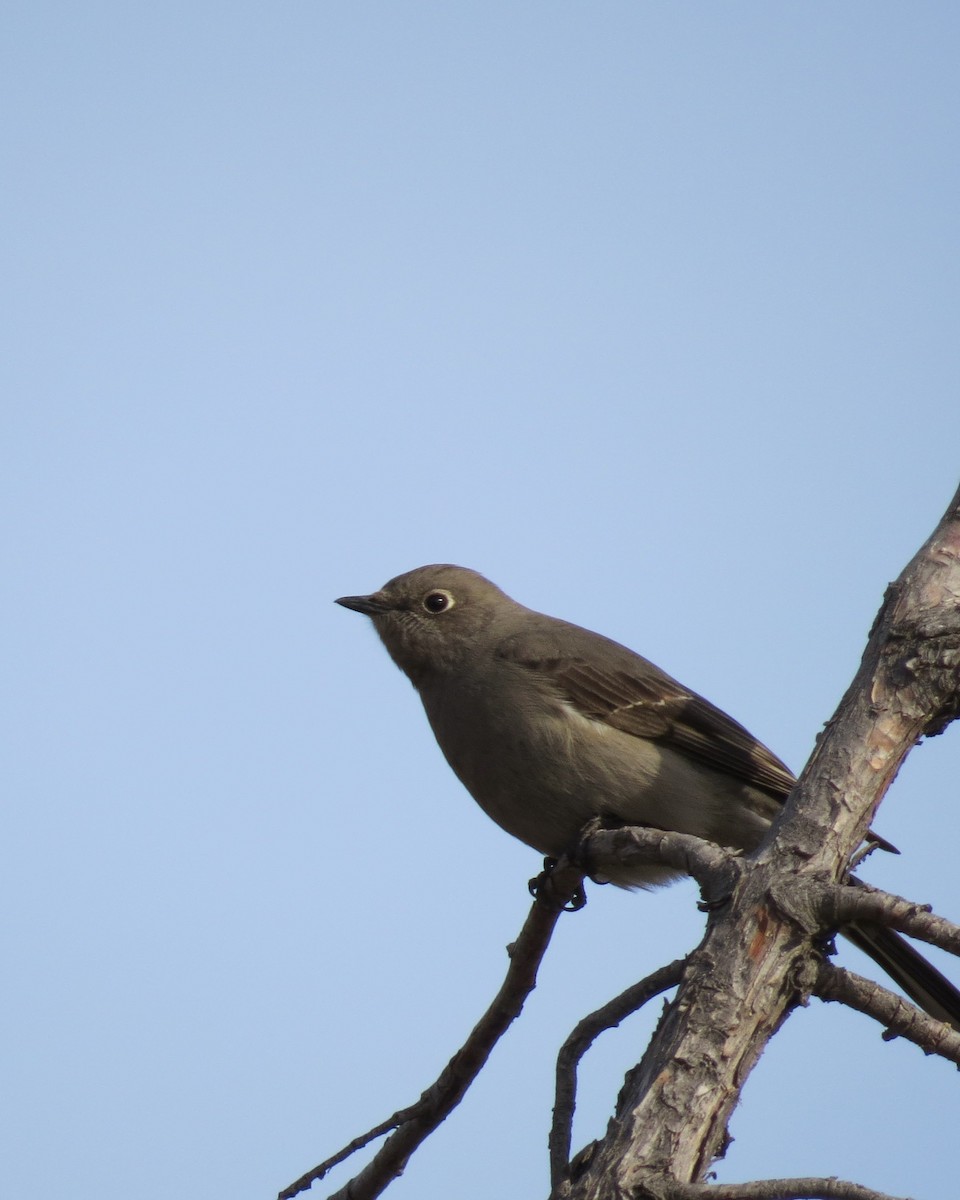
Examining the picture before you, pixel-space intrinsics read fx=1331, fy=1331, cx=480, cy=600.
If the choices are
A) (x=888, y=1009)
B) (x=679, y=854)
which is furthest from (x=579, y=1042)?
(x=888, y=1009)

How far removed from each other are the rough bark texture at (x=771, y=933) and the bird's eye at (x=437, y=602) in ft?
16.3

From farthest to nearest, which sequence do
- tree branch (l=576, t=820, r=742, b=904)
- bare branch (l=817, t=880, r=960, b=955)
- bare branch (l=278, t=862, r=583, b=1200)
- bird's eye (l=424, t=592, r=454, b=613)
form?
bird's eye (l=424, t=592, r=454, b=613), bare branch (l=278, t=862, r=583, b=1200), tree branch (l=576, t=820, r=742, b=904), bare branch (l=817, t=880, r=960, b=955)

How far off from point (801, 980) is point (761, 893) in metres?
0.30

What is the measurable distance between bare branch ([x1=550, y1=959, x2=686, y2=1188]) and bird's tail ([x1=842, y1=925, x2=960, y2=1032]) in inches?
54.5

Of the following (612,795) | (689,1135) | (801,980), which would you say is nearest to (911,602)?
(801,980)

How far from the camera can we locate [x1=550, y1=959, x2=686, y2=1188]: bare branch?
510 centimetres

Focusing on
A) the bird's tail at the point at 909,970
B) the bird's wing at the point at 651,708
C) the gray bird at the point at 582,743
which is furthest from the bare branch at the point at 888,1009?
the bird's wing at the point at 651,708

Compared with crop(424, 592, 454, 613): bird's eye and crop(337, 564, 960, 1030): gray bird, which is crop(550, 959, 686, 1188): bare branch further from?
crop(424, 592, 454, 613): bird's eye

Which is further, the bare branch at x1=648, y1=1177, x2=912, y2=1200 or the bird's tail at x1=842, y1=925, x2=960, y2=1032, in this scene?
the bird's tail at x1=842, y1=925, x2=960, y2=1032

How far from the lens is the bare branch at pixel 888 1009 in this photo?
4008 mm

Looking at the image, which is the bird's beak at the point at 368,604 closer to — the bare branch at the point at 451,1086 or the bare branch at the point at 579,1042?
the bare branch at the point at 451,1086

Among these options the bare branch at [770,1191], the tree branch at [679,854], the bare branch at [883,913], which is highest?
the tree branch at [679,854]

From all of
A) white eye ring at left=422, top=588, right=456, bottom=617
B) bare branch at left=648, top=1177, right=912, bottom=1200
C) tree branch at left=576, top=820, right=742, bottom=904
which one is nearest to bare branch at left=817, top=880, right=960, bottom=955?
tree branch at left=576, top=820, right=742, bottom=904

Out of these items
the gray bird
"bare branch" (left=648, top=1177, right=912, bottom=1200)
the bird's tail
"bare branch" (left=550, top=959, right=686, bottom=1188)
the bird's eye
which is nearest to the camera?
"bare branch" (left=648, top=1177, right=912, bottom=1200)
